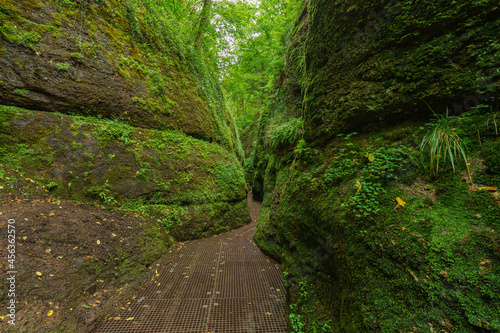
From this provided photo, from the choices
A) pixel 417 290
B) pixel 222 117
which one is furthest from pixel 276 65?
pixel 417 290

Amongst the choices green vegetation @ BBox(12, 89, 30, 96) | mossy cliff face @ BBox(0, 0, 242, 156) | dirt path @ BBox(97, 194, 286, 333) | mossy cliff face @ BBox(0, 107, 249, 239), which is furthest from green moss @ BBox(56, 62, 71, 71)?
dirt path @ BBox(97, 194, 286, 333)

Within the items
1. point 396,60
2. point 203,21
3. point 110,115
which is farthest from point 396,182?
point 203,21

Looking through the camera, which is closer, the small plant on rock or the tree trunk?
the small plant on rock

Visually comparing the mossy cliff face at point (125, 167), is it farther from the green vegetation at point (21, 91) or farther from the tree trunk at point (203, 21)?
the tree trunk at point (203, 21)

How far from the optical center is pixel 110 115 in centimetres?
557

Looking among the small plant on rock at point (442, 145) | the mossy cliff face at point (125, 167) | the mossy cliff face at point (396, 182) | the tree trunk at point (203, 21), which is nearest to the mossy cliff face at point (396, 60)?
the mossy cliff face at point (396, 182)

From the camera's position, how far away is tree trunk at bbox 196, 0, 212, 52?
9609 mm

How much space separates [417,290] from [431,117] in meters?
2.04

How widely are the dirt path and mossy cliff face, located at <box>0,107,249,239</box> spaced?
1804mm

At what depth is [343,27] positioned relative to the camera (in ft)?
10.6

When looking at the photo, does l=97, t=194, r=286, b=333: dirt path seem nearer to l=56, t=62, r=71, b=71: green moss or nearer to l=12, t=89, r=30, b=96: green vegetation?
l=12, t=89, r=30, b=96: green vegetation

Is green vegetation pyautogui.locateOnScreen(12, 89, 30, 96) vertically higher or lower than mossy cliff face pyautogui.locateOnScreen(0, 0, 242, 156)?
lower

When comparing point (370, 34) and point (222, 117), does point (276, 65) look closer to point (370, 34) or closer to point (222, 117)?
point (222, 117)

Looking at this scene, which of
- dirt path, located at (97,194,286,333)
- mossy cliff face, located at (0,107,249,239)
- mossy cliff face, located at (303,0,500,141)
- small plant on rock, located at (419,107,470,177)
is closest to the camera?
small plant on rock, located at (419,107,470,177)
